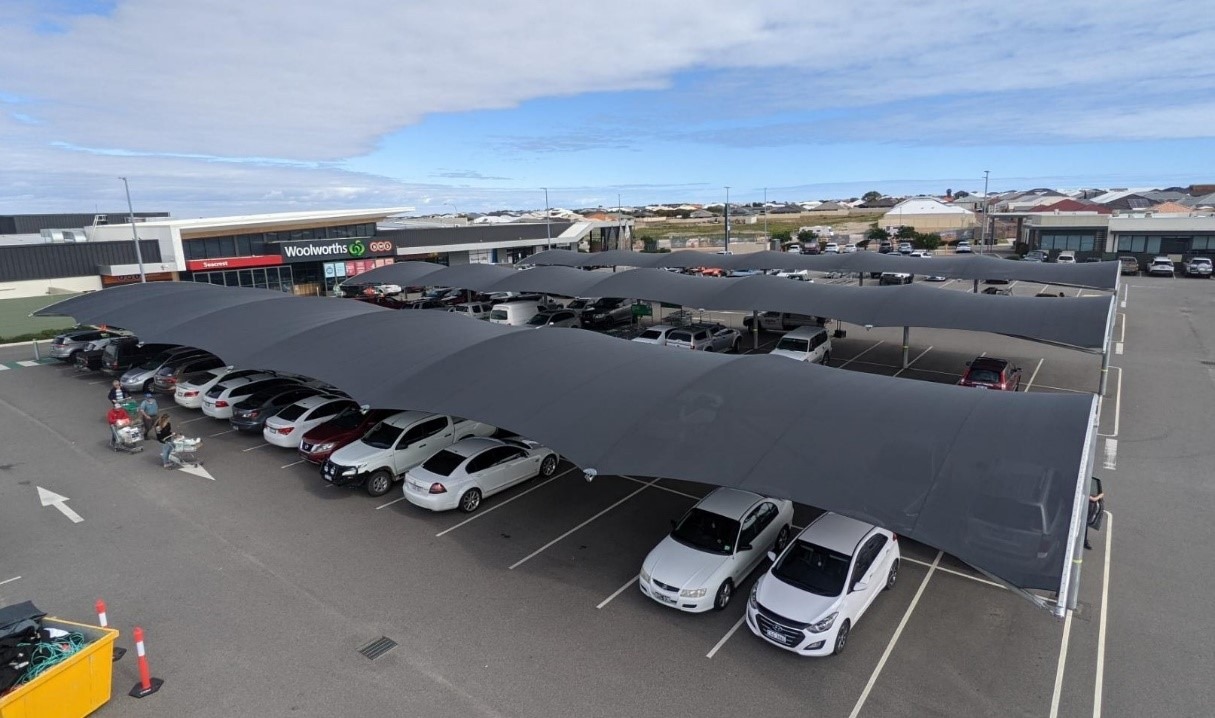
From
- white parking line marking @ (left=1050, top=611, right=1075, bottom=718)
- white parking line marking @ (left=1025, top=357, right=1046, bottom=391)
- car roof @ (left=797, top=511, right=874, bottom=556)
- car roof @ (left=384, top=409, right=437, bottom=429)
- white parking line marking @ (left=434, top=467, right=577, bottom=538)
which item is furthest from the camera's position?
white parking line marking @ (left=1025, top=357, right=1046, bottom=391)

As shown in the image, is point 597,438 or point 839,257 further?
point 839,257

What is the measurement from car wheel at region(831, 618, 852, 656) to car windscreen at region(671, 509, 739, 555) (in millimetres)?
2072

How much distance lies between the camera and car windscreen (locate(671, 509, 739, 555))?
36.7 ft

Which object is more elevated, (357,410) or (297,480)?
(357,410)

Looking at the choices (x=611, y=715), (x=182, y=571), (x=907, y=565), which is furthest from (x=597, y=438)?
(x=182, y=571)

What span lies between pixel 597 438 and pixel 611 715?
5020 mm

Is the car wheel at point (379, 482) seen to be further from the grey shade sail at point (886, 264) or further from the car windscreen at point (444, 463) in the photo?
the grey shade sail at point (886, 264)

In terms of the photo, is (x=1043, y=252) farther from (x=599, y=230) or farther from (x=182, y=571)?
(x=182, y=571)

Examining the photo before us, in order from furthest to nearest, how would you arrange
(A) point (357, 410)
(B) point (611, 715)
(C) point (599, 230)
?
(C) point (599, 230) → (A) point (357, 410) → (B) point (611, 715)

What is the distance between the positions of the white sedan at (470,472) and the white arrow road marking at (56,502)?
722cm

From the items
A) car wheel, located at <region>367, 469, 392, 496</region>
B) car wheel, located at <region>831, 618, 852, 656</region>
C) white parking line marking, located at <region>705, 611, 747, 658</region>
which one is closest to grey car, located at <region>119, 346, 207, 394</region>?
car wheel, located at <region>367, 469, 392, 496</region>

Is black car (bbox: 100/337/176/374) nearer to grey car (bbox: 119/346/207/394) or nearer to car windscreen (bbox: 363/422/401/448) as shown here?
grey car (bbox: 119/346/207/394)

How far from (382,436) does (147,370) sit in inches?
584

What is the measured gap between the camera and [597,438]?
40.9 feet
